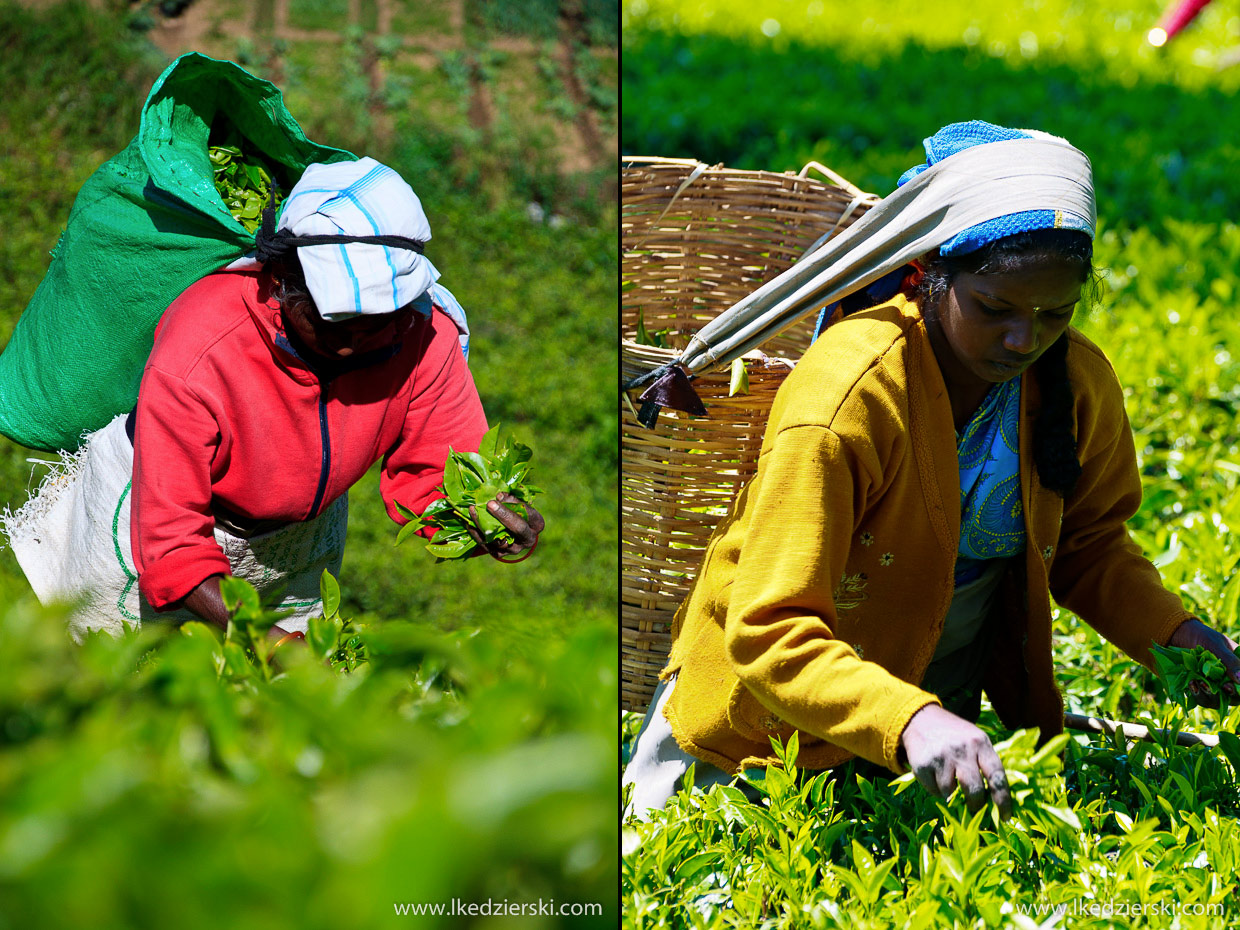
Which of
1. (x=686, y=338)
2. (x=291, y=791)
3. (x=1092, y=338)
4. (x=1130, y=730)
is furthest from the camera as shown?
(x=1092, y=338)

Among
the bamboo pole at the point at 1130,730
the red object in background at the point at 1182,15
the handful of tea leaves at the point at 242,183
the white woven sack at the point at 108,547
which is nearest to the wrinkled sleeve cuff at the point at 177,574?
the white woven sack at the point at 108,547

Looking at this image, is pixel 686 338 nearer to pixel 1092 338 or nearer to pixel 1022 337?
pixel 1022 337

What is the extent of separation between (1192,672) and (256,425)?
5.08 ft

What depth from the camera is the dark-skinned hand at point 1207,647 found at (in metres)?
1.97

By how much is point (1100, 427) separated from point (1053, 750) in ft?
2.88

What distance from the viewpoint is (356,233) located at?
1.92m

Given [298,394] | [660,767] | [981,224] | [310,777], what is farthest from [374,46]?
[310,777]

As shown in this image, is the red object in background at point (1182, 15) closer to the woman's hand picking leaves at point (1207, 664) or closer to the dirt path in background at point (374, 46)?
the dirt path in background at point (374, 46)

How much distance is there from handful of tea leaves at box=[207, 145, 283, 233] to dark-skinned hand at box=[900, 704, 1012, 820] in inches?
55.3

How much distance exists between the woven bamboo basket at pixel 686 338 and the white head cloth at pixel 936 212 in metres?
0.36

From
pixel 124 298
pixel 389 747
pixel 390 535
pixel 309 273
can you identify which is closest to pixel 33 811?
pixel 389 747

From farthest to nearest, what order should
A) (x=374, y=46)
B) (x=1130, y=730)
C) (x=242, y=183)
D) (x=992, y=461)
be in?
(x=374, y=46)
(x=242, y=183)
(x=1130, y=730)
(x=992, y=461)

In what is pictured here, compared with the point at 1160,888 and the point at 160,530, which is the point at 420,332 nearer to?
the point at 160,530

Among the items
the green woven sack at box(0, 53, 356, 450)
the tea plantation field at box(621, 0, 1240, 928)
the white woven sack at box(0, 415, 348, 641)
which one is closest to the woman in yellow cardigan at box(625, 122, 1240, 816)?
the tea plantation field at box(621, 0, 1240, 928)
